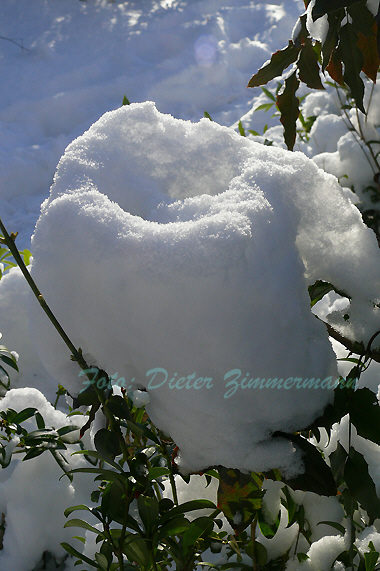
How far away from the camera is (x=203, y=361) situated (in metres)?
0.40

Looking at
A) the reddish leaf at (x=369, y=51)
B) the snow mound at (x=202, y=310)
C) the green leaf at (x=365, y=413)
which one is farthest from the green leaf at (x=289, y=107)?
the green leaf at (x=365, y=413)

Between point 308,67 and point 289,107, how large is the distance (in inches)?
2.5

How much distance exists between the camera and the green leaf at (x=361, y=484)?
0.46 meters

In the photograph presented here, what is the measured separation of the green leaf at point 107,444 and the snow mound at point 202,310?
0.17 feet

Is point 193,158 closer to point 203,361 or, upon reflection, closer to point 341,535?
point 203,361

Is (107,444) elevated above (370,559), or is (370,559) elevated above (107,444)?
(107,444)

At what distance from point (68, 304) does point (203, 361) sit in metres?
0.13

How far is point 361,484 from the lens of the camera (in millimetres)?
472

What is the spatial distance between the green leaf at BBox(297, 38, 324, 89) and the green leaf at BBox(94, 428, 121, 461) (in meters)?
0.56

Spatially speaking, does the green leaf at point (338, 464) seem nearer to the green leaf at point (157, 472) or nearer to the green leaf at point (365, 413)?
the green leaf at point (365, 413)

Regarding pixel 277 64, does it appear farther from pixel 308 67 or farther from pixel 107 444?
pixel 107 444

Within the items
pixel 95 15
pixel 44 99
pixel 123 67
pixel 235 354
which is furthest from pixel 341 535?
pixel 95 15

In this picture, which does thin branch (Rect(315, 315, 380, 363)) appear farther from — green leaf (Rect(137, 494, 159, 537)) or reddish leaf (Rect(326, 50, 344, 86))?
reddish leaf (Rect(326, 50, 344, 86))

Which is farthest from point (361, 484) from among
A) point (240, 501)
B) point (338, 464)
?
point (240, 501)
